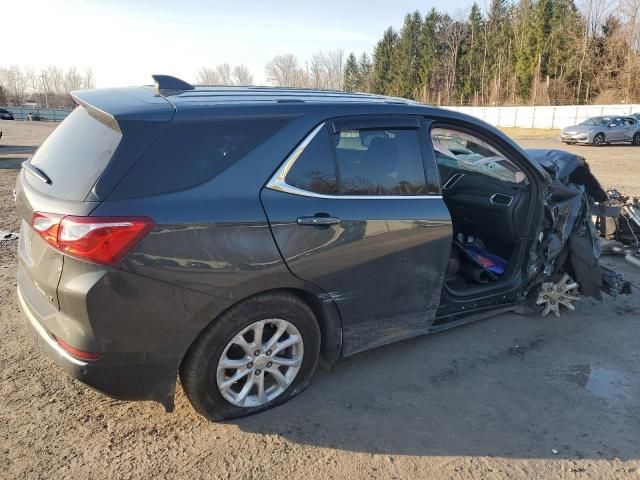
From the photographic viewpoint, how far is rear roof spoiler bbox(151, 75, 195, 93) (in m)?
3.16

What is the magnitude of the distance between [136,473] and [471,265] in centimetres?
308

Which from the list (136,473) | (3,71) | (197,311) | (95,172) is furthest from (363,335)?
(3,71)

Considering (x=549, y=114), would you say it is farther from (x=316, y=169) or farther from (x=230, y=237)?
(x=230, y=237)

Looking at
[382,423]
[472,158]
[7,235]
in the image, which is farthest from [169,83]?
[7,235]

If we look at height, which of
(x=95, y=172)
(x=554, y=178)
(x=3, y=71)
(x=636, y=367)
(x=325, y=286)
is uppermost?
(x=3, y=71)

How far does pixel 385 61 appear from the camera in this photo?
274 ft

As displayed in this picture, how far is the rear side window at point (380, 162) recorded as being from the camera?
2.98 metres

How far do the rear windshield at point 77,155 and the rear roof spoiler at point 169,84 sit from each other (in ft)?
1.66

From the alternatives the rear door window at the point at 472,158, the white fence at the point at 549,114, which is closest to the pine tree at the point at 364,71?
the white fence at the point at 549,114

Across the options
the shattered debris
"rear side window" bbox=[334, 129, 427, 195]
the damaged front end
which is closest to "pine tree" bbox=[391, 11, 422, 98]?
the shattered debris

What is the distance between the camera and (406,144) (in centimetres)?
325

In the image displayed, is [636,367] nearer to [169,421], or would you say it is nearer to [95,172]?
[169,421]

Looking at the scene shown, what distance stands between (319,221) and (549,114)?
4502cm

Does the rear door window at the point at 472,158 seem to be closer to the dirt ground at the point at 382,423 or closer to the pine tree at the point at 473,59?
the dirt ground at the point at 382,423
